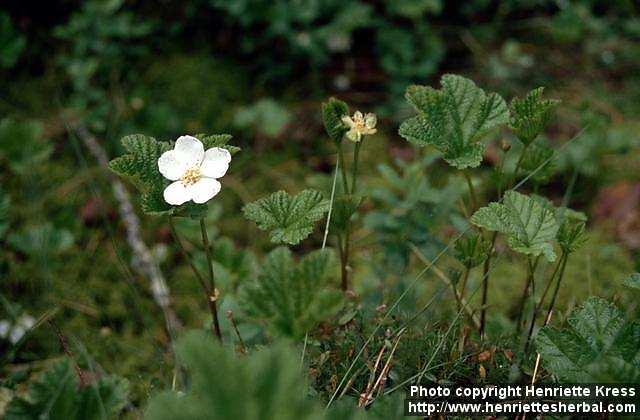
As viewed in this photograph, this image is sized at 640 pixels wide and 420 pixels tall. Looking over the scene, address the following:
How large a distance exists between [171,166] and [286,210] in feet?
0.78

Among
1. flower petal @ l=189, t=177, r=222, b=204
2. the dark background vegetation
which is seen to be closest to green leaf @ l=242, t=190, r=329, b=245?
flower petal @ l=189, t=177, r=222, b=204

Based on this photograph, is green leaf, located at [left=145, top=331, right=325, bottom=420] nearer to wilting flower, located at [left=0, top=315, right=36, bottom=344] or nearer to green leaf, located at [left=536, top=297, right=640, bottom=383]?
green leaf, located at [left=536, top=297, right=640, bottom=383]

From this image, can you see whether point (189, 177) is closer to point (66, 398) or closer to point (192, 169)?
point (192, 169)

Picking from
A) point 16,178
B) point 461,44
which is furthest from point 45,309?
point 461,44

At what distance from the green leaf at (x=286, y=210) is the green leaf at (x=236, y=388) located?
45 cm

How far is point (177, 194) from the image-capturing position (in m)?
1.21

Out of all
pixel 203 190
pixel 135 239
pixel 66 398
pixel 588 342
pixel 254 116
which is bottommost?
pixel 135 239

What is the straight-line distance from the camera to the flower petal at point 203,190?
1209 millimetres

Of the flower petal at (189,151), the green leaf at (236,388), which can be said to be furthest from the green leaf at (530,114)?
the green leaf at (236,388)

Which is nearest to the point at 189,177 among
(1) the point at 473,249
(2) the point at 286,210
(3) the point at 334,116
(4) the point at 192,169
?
(4) the point at 192,169

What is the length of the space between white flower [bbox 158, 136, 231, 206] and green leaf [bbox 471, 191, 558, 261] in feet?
1.62

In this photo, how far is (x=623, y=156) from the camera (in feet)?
7.73

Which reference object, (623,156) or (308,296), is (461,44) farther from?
(308,296)

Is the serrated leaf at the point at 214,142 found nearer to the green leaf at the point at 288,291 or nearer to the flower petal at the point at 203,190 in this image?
the flower petal at the point at 203,190
